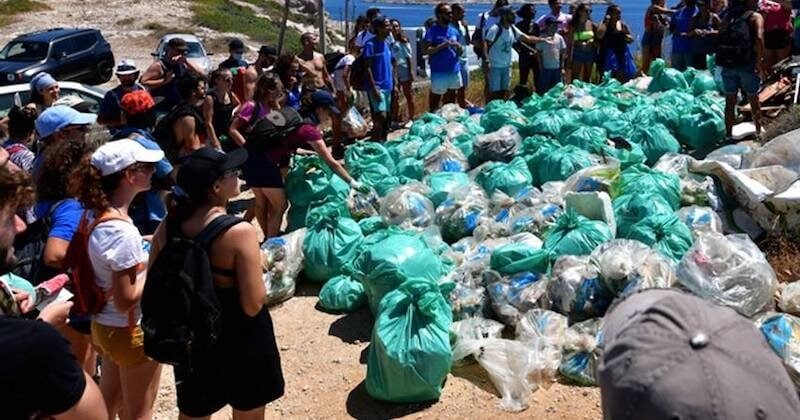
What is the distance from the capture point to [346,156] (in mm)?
6848

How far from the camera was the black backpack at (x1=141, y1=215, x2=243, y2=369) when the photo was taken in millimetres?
2545

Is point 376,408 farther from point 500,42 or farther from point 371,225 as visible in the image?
point 500,42

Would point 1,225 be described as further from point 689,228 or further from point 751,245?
point 689,228

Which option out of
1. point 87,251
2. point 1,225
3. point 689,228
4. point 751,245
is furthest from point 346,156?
point 1,225

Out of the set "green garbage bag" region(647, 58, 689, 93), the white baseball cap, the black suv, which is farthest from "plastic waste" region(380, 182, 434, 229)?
the black suv

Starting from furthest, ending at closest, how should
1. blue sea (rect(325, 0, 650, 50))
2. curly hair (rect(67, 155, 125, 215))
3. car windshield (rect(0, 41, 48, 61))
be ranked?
blue sea (rect(325, 0, 650, 50)) < car windshield (rect(0, 41, 48, 61)) < curly hair (rect(67, 155, 125, 215))

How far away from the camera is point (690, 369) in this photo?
4.05ft

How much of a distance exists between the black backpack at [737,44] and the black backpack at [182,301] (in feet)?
17.1

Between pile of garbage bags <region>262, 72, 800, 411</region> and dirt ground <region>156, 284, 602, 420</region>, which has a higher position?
pile of garbage bags <region>262, 72, 800, 411</region>

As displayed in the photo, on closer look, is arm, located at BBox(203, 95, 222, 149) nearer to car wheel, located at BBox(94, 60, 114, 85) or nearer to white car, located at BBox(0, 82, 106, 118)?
white car, located at BBox(0, 82, 106, 118)

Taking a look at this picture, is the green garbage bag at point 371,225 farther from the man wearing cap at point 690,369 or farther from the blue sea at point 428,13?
the blue sea at point 428,13

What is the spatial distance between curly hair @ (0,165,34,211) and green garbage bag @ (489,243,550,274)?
2.80 m

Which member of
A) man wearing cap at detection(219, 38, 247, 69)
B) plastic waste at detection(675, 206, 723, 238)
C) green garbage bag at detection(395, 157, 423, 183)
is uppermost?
man wearing cap at detection(219, 38, 247, 69)

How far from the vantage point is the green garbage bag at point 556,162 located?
233 inches
